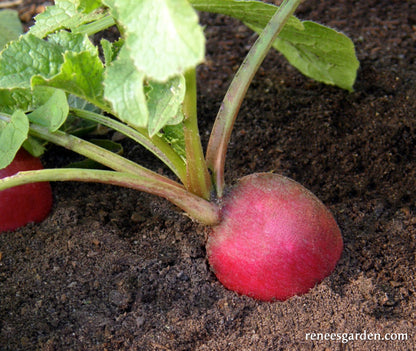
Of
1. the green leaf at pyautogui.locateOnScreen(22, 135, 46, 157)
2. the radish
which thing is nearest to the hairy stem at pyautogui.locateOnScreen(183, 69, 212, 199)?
the radish

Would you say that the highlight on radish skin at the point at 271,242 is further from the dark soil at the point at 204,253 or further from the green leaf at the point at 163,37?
the green leaf at the point at 163,37

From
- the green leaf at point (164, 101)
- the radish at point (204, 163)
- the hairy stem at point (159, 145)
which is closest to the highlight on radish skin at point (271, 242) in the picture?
the radish at point (204, 163)

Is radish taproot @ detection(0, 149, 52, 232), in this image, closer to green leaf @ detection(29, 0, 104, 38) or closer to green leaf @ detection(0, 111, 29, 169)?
green leaf @ detection(0, 111, 29, 169)

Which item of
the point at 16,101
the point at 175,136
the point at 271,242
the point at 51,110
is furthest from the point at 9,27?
the point at 271,242

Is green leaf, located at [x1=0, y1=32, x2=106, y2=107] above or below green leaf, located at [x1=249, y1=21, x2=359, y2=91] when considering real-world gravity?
above

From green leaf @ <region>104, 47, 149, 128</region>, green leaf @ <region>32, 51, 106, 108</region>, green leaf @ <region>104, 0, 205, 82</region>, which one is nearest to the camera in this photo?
green leaf @ <region>104, 0, 205, 82</region>

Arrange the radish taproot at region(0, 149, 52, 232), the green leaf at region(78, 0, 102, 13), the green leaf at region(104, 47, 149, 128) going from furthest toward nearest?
the radish taproot at region(0, 149, 52, 232)
the green leaf at region(78, 0, 102, 13)
the green leaf at region(104, 47, 149, 128)

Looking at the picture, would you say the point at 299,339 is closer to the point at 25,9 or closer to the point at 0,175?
the point at 0,175
